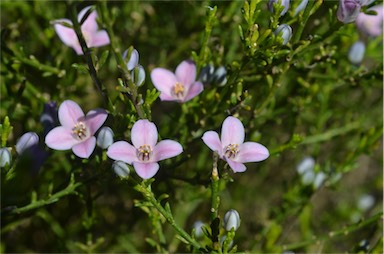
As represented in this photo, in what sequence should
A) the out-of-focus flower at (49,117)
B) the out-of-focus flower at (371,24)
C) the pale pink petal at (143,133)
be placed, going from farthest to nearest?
the out-of-focus flower at (371,24)
the out-of-focus flower at (49,117)
the pale pink petal at (143,133)

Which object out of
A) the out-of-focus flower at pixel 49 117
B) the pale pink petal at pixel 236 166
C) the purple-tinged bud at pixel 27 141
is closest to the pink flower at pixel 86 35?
the out-of-focus flower at pixel 49 117

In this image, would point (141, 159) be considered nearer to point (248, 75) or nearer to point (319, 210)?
point (248, 75)

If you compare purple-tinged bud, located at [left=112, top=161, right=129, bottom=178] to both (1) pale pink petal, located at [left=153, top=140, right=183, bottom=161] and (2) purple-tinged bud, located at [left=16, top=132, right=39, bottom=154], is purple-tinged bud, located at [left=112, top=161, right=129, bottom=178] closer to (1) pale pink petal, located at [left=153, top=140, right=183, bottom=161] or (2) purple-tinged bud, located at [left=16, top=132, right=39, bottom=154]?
(1) pale pink petal, located at [left=153, top=140, right=183, bottom=161]

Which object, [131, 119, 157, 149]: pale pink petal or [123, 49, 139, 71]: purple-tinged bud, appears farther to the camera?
[123, 49, 139, 71]: purple-tinged bud

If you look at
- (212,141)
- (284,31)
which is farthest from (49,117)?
(284,31)

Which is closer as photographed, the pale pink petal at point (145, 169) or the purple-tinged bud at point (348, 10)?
the pale pink petal at point (145, 169)

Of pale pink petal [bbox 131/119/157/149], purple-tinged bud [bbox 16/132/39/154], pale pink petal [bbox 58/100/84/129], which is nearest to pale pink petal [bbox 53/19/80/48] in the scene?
pale pink petal [bbox 58/100/84/129]

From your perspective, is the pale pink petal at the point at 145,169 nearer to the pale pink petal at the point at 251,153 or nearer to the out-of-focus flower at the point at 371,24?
the pale pink petal at the point at 251,153
